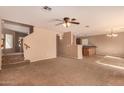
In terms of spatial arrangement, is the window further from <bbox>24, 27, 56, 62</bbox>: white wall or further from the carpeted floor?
the carpeted floor

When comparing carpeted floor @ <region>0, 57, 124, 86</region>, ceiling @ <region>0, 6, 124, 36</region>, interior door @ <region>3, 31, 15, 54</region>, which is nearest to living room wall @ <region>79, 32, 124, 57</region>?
ceiling @ <region>0, 6, 124, 36</region>

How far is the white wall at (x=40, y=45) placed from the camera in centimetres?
635

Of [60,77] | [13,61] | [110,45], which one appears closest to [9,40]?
[13,61]

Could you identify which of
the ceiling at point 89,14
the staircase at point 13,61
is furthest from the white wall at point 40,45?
the ceiling at point 89,14

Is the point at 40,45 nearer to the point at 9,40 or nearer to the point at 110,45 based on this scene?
the point at 9,40

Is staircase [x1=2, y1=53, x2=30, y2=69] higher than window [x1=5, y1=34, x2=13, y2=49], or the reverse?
window [x1=5, y1=34, x2=13, y2=49]

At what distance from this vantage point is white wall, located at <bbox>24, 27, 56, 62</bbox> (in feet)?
20.8

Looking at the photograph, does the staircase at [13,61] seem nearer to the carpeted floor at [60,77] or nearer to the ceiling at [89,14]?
the carpeted floor at [60,77]

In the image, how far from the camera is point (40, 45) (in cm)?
700

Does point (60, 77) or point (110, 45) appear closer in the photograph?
point (60, 77)

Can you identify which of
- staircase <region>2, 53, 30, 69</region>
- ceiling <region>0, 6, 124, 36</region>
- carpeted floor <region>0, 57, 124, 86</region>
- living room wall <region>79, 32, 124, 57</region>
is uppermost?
ceiling <region>0, 6, 124, 36</region>
